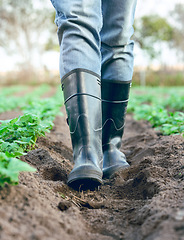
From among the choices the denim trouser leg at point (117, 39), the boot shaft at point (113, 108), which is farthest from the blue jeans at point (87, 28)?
the boot shaft at point (113, 108)

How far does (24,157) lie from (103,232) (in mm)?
822

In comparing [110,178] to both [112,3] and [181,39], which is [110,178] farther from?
[181,39]

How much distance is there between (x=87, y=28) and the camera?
1661 mm

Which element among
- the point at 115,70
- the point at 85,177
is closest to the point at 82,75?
the point at 115,70

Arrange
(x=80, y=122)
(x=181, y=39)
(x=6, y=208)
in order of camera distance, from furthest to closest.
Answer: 1. (x=181, y=39)
2. (x=80, y=122)
3. (x=6, y=208)

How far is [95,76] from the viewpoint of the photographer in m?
1.69

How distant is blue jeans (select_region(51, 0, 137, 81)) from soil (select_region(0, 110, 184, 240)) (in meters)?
0.65

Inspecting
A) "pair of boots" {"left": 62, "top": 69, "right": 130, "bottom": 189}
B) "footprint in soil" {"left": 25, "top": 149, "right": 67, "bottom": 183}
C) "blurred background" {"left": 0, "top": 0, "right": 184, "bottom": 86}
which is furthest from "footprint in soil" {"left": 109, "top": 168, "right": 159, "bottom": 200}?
"blurred background" {"left": 0, "top": 0, "right": 184, "bottom": 86}

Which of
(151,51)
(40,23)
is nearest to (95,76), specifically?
(151,51)

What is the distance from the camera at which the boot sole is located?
57.9 inches

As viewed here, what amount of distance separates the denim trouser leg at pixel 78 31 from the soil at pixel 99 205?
0.64 metres

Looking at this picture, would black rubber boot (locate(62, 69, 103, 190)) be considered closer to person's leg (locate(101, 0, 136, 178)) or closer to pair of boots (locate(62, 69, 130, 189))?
pair of boots (locate(62, 69, 130, 189))

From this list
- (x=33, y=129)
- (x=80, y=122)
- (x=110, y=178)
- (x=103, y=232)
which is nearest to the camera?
(x=103, y=232)

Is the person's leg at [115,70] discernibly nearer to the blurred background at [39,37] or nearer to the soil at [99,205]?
the soil at [99,205]
